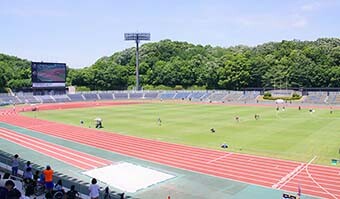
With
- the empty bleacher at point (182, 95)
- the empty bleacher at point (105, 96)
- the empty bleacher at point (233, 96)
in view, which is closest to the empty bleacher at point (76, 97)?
the empty bleacher at point (105, 96)

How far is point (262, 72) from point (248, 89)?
21.1ft

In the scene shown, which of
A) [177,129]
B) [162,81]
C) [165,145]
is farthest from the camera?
[162,81]

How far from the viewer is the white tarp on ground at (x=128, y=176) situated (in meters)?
18.1

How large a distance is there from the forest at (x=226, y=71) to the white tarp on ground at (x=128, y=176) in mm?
76800

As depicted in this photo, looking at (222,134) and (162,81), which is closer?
(222,134)

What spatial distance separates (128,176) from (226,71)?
7974cm

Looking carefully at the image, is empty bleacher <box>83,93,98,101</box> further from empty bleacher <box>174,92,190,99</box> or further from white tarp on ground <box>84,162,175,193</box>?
white tarp on ground <box>84,162,175,193</box>

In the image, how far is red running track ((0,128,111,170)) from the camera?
22.8 metres

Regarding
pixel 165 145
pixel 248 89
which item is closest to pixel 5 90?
pixel 248 89

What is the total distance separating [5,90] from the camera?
301 feet

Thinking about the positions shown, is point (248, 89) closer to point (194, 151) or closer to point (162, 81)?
point (162, 81)

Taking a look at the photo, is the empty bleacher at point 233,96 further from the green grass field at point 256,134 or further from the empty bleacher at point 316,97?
the green grass field at point 256,134

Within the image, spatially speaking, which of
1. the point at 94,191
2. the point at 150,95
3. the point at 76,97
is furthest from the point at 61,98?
the point at 94,191

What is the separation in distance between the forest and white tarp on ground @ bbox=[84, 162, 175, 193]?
252 ft
